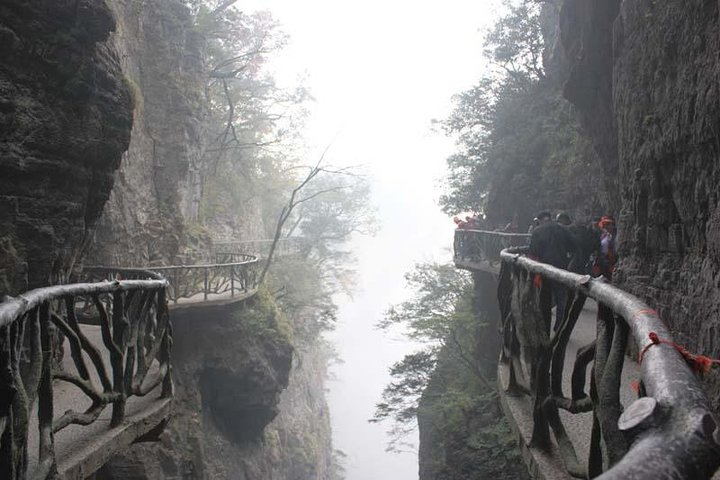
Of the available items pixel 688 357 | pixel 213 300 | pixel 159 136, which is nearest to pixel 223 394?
pixel 213 300

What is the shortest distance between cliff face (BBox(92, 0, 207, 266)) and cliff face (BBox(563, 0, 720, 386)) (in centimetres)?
1153

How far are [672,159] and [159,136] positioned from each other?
51.6ft

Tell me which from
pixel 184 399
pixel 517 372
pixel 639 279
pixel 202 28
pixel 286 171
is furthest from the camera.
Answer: pixel 286 171

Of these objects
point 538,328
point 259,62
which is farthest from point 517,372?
point 259,62

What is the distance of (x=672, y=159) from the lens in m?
5.42

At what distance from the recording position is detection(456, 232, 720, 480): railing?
1098mm

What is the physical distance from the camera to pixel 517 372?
4.17 metres

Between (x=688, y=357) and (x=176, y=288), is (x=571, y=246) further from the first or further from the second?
(x=176, y=288)

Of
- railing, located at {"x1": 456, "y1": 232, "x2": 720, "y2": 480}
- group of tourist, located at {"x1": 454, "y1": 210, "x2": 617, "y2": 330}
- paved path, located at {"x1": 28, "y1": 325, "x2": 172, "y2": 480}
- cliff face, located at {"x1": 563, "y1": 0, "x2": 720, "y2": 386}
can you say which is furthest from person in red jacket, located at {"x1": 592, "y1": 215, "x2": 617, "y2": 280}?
paved path, located at {"x1": 28, "y1": 325, "x2": 172, "y2": 480}

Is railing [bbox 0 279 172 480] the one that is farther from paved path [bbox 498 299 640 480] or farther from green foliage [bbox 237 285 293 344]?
green foliage [bbox 237 285 293 344]

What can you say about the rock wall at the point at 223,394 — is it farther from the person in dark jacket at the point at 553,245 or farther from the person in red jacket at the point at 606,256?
the person in red jacket at the point at 606,256

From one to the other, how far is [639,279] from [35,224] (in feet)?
23.3

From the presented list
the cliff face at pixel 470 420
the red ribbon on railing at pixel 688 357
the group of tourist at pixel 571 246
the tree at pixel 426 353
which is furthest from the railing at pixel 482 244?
the red ribbon on railing at pixel 688 357

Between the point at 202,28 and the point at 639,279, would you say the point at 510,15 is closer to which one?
the point at 202,28
